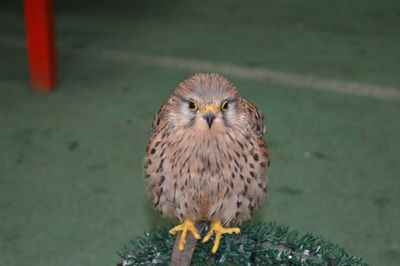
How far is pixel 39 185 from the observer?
8.55 feet

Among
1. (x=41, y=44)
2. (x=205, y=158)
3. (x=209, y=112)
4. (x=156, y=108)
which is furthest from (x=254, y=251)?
(x=41, y=44)

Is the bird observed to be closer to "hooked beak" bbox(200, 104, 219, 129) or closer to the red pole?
"hooked beak" bbox(200, 104, 219, 129)

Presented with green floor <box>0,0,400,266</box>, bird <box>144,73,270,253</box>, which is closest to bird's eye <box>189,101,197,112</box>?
bird <box>144,73,270,253</box>

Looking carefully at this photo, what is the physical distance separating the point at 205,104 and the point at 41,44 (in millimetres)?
2176

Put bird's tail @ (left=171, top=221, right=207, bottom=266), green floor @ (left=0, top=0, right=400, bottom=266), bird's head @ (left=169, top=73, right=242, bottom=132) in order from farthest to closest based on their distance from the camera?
green floor @ (left=0, top=0, right=400, bottom=266) → bird's tail @ (left=171, top=221, right=207, bottom=266) → bird's head @ (left=169, top=73, right=242, bottom=132)

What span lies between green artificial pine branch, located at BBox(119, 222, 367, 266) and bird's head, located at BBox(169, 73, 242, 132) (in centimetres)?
38

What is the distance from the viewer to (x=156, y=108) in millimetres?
3166

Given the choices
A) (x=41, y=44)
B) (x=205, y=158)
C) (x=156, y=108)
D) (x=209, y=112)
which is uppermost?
(x=209, y=112)

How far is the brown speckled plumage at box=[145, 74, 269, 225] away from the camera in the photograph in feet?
4.14

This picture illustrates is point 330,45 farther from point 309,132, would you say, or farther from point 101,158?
point 101,158

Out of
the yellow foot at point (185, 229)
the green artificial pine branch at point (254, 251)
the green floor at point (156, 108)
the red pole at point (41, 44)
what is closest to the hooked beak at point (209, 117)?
the yellow foot at point (185, 229)

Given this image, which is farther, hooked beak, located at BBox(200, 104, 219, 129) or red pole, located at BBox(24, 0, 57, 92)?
red pole, located at BBox(24, 0, 57, 92)

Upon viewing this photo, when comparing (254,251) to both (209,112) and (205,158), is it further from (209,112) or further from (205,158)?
(209,112)

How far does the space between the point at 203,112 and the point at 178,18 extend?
316cm
